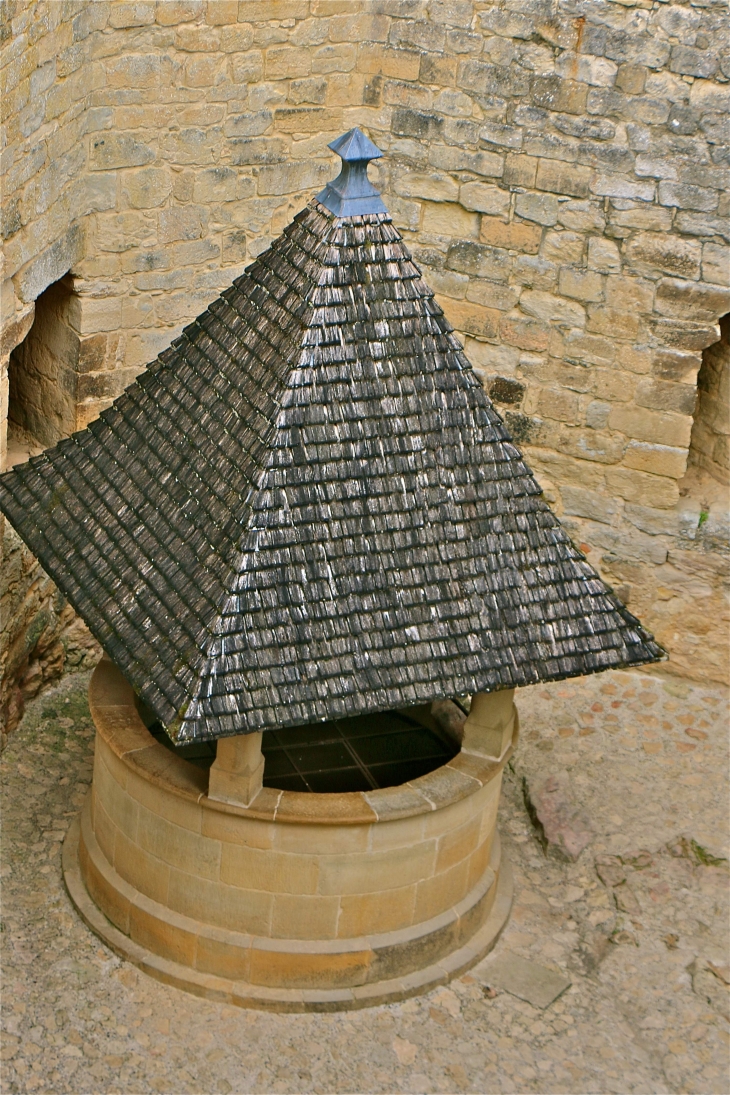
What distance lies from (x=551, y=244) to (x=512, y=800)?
3520 millimetres

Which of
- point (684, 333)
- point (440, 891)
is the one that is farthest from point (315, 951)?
point (684, 333)

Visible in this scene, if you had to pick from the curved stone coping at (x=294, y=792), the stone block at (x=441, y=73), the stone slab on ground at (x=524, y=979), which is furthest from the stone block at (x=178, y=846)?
the stone block at (x=441, y=73)

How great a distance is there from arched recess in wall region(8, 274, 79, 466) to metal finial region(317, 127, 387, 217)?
2.49 m

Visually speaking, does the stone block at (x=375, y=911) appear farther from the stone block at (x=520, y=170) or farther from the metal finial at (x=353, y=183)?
the stone block at (x=520, y=170)

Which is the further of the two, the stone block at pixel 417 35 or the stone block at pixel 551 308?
the stone block at pixel 551 308

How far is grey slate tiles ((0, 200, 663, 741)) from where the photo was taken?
671 centimetres

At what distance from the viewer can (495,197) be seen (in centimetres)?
977

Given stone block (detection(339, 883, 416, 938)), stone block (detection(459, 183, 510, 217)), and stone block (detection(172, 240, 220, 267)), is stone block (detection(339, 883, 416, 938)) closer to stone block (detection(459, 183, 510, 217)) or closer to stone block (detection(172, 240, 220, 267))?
stone block (detection(172, 240, 220, 267))

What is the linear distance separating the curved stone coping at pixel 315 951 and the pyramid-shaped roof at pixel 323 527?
1.51 m

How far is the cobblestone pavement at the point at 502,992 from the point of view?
7.26 meters

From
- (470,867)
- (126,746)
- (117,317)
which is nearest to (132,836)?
(126,746)

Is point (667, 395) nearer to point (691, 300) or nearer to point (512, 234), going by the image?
point (691, 300)

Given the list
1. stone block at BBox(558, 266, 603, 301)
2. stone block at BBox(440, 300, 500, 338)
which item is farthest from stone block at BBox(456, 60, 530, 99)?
stone block at BBox(440, 300, 500, 338)

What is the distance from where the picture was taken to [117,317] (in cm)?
924
